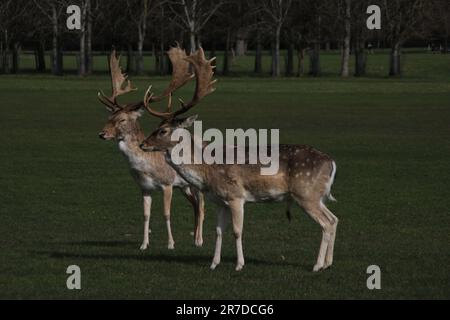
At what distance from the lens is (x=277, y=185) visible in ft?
42.4

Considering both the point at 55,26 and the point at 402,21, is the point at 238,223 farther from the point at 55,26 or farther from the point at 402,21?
the point at 55,26

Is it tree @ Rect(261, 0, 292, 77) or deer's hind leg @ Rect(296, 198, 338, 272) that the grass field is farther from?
tree @ Rect(261, 0, 292, 77)

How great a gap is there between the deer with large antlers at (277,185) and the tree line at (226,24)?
7516 cm

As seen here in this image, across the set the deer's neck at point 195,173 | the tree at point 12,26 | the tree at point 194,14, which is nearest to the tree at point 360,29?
the tree at point 194,14

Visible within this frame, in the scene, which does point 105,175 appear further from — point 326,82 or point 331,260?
point 326,82

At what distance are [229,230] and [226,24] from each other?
81.9m

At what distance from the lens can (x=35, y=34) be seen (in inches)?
3930

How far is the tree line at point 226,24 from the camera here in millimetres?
90812

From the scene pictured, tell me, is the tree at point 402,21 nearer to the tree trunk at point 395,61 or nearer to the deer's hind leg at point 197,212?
the tree trunk at point 395,61

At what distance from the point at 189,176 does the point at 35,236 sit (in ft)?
11.1

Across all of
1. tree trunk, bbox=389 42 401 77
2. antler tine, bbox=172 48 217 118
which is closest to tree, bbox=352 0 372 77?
tree trunk, bbox=389 42 401 77

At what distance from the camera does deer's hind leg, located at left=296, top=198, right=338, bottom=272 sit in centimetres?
1287

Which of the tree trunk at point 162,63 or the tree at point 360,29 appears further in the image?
the tree trunk at point 162,63

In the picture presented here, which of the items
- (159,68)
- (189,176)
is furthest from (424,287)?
(159,68)
